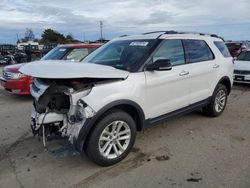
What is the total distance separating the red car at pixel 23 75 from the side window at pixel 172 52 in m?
3.46

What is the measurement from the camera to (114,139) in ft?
13.5

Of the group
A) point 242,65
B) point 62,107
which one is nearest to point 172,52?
point 62,107

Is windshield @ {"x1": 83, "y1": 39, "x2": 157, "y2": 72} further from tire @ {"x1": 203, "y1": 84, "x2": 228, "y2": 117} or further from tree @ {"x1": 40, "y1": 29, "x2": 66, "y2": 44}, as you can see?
tree @ {"x1": 40, "y1": 29, "x2": 66, "y2": 44}

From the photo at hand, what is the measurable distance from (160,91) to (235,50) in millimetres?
17303

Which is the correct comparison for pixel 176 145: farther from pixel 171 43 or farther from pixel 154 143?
pixel 171 43

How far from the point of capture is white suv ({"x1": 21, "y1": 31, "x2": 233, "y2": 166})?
12.5ft

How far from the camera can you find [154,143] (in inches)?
195

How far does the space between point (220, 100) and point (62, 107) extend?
3.78 m

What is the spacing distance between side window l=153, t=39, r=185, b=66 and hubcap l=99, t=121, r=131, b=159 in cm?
120

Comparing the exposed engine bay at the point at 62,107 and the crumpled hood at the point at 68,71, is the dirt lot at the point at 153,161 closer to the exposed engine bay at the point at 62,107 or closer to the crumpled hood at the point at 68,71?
the exposed engine bay at the point at 62,107

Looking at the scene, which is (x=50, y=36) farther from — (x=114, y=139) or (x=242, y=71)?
(x=114, y=139)

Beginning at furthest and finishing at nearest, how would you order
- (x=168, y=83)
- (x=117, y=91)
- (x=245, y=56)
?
(x=245, y=56)
(x=168, y=83)
(x=117, y=91)

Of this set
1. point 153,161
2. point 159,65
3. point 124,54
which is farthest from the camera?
point 124,54

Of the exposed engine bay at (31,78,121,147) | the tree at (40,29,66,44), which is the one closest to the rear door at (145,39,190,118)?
the exposed engine bay at (31,78,121,147)
